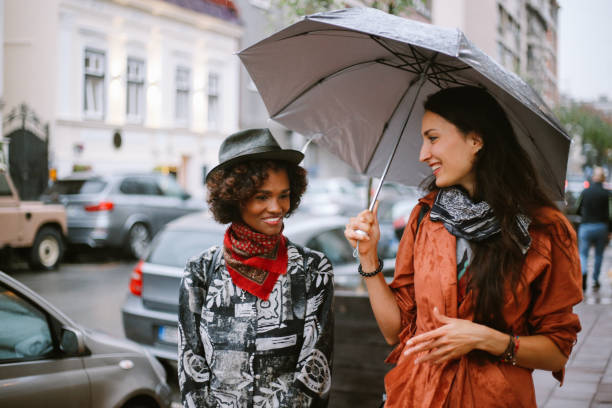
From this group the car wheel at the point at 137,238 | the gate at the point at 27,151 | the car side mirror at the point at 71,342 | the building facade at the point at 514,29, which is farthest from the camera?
the building facade at the point at 514,29

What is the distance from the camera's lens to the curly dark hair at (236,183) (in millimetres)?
2330

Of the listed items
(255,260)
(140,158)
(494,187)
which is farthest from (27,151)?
(494,187)

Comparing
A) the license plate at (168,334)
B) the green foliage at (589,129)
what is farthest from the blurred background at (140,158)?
the green foliage at (589,129)

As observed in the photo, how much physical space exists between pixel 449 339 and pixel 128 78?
22832mm

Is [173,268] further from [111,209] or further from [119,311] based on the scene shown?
[111,209]

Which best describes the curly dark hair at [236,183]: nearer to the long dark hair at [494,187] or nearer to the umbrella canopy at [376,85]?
the umbrella canopy at [376,85]

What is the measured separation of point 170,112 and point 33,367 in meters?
22.5

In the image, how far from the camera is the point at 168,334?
219 inches

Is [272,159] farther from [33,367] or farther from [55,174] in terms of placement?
[55,174]

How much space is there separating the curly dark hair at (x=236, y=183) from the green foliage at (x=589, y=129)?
47.9m

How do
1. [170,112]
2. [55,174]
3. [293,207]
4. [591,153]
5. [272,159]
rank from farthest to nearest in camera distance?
[591,153], [170,112], [55,174], [293,207], [272,159]

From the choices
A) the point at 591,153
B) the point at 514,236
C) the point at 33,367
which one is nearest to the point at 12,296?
the point at 33,367

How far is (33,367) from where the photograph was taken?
2.82 meters

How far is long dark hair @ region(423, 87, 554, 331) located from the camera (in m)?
1.92
